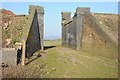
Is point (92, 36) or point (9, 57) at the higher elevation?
point (92, 36)

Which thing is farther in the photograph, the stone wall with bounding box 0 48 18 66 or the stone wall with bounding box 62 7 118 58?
the stone wall with bounding box 62 7 118 58

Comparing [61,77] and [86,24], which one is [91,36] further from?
[61,77]

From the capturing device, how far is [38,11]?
36.5ft

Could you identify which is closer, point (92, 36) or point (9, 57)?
point (9, 57)

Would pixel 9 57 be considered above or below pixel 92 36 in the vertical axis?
below

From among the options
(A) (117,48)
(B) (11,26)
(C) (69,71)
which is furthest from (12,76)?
(A) (117,48)

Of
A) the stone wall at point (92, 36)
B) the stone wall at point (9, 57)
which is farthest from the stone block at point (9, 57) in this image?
the stone wall at point (92, 36)

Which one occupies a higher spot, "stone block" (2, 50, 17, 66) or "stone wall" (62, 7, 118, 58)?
"stone wall" (62, 7, 118, 58)

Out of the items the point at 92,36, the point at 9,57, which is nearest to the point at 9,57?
the point at 9,57

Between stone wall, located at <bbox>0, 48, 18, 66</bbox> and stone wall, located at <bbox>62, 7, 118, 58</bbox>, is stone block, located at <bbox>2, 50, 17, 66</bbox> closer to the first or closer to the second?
stone wall, located at <bbox>0, 48, 18, 66</bbox>

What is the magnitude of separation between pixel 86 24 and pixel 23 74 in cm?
798

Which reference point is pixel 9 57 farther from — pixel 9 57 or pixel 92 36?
pixel 92 36

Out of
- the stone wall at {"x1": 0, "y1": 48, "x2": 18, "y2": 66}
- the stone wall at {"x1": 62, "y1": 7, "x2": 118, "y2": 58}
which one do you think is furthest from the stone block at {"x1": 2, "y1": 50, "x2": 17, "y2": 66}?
the stone wall at {"x1": 62, "y1": 7, "x2": 118, "y2": 58}

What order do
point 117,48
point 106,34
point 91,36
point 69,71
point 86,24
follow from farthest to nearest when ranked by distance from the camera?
point 86,24, point 91,36, point 106,34, point 117,48, point 69,71
